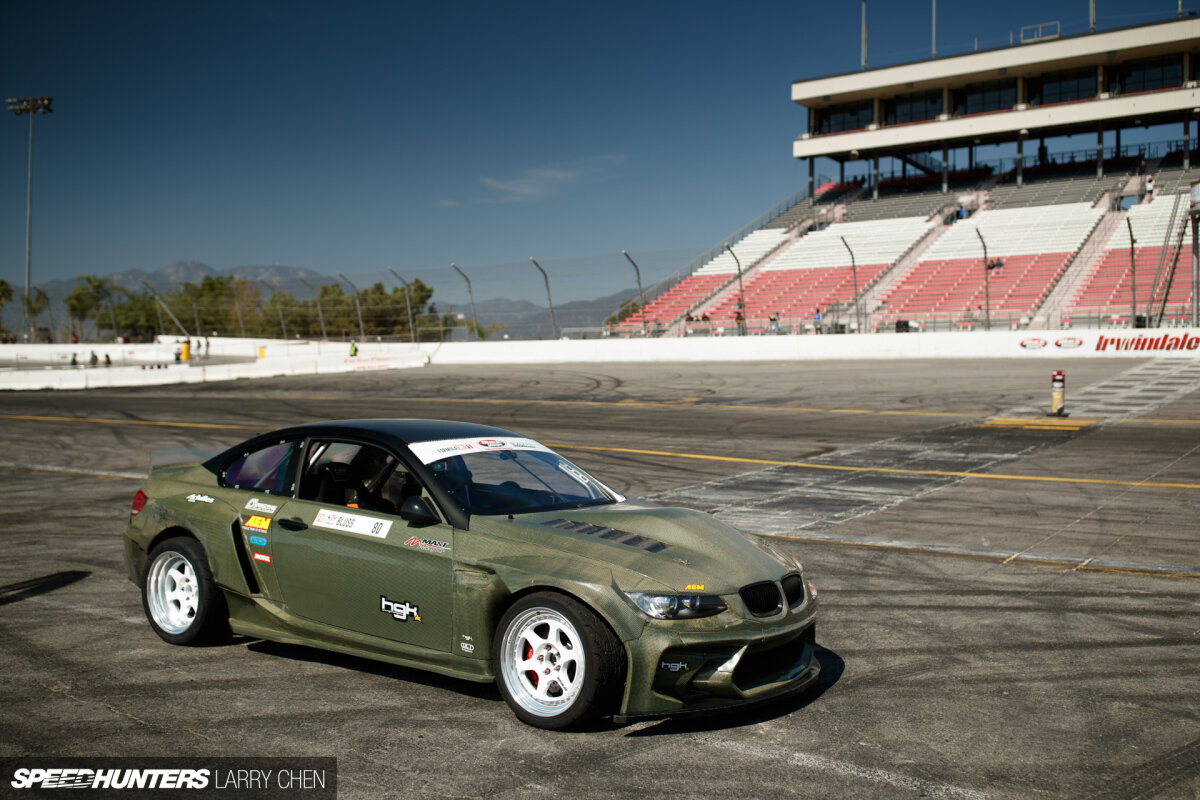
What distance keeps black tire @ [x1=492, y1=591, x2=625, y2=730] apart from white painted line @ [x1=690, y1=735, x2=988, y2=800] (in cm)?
51

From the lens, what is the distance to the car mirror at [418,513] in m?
4.56

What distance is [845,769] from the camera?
380 centimetres

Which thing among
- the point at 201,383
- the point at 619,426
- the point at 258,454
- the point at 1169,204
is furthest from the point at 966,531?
the point at 1169,204

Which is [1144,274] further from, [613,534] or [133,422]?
[613,534]

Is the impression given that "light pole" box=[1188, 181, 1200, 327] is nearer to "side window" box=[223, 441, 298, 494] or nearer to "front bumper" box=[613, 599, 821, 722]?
"front bumper" box=[613, 599, 821, 722]

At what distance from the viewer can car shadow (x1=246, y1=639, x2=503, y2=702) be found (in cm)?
476

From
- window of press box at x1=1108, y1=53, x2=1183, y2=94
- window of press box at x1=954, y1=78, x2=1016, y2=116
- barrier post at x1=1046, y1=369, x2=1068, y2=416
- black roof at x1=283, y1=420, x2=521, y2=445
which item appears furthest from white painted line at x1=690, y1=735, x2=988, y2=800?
window of press box at x1=954, y1=78, x2=1016, y2=116

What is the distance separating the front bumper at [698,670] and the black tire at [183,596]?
8.48ft

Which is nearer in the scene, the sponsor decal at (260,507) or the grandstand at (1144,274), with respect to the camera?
the sponsor decal at (260,507)

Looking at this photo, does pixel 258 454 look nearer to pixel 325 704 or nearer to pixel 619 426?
pixel 325 704

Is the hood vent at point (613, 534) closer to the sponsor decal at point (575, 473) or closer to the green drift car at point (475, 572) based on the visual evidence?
the green drift car at point (475, 572)

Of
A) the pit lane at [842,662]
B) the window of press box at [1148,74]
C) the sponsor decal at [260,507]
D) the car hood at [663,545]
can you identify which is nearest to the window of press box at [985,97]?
the window of press box at [1148,74]

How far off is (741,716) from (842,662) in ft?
3.28

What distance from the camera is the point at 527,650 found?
427cm
